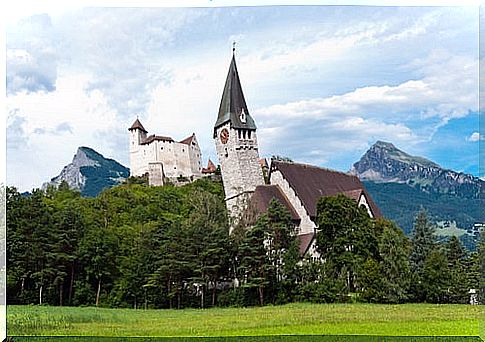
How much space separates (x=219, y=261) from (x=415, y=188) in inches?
79.7

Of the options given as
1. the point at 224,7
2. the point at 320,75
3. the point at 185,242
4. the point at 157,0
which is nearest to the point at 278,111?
the point at 320,75

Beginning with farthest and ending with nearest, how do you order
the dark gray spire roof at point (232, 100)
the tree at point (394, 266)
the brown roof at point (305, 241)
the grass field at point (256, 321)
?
1. the brown roof at point (305, 241)
2. the tree at point (394, 266)
3. the dark gray spire roof at point (232, 100)
4. the grass field at point (256, 321)

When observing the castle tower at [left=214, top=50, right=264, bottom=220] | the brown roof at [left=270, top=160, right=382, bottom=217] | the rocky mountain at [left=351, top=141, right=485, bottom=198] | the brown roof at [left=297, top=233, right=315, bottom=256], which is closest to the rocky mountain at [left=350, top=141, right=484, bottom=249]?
the rocky mountain at [left=351, top=141, right=485, bottom=198]

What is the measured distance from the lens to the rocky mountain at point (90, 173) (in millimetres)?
6699

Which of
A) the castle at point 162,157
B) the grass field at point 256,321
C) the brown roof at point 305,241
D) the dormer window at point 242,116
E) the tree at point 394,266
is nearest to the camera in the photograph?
the grass field at point 256,321

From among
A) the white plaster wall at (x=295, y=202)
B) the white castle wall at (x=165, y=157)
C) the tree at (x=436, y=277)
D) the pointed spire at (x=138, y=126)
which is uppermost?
the pointed spire at (x=138, y=126)

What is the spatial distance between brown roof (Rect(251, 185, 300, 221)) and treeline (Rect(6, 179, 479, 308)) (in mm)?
86

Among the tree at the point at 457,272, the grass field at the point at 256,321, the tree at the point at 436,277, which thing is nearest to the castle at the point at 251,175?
the tree at the point at 436,277

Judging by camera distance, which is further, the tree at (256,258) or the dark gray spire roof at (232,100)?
the tree at (256,258)

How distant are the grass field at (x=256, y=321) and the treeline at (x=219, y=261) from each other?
10.2 inches

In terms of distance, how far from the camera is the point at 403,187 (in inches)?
284

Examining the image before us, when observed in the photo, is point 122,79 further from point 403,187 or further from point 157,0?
point 403,187

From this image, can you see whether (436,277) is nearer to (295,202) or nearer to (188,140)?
Answer: (295,202)

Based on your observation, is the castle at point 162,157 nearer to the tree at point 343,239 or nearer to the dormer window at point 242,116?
the dormer window at point 242,116
